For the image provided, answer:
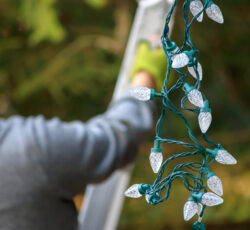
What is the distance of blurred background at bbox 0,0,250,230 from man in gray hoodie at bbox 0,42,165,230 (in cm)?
84

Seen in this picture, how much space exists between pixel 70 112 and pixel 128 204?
0.52 m

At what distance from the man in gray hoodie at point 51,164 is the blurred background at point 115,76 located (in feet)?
2.76

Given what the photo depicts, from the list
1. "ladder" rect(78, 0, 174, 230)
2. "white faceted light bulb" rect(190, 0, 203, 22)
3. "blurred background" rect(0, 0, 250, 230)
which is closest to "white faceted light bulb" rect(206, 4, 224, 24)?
"white faceted light bulb" rect(190, 0, 203, 22)

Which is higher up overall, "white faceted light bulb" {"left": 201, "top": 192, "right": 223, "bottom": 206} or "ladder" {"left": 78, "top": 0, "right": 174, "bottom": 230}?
"ladder" {"left": 78, "top": 0, "right": 174, "bottom": 230}

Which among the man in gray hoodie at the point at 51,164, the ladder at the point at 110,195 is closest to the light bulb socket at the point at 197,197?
the man in gray hoodie at the point at 51,164

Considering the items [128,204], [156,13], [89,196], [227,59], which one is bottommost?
[89,196]

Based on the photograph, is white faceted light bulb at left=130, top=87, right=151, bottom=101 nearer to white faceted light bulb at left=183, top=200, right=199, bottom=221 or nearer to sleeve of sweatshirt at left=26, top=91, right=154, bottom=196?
white faceted light bulb at left=183, top=200, right=199, bottom=221

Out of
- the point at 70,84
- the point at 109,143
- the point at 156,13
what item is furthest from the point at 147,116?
the point at 70,84

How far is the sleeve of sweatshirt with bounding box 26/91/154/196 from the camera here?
2.57 ft

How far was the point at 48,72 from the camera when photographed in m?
1.70

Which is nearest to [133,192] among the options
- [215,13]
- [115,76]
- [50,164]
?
[215,13]

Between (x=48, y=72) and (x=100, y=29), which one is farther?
(x=100, y=29)

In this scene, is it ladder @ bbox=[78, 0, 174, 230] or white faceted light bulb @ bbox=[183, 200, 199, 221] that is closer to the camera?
white faceted light bulb @ bbox=[183, 200, 199, 221]

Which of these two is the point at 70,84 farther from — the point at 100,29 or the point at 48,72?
the point at 100,29
